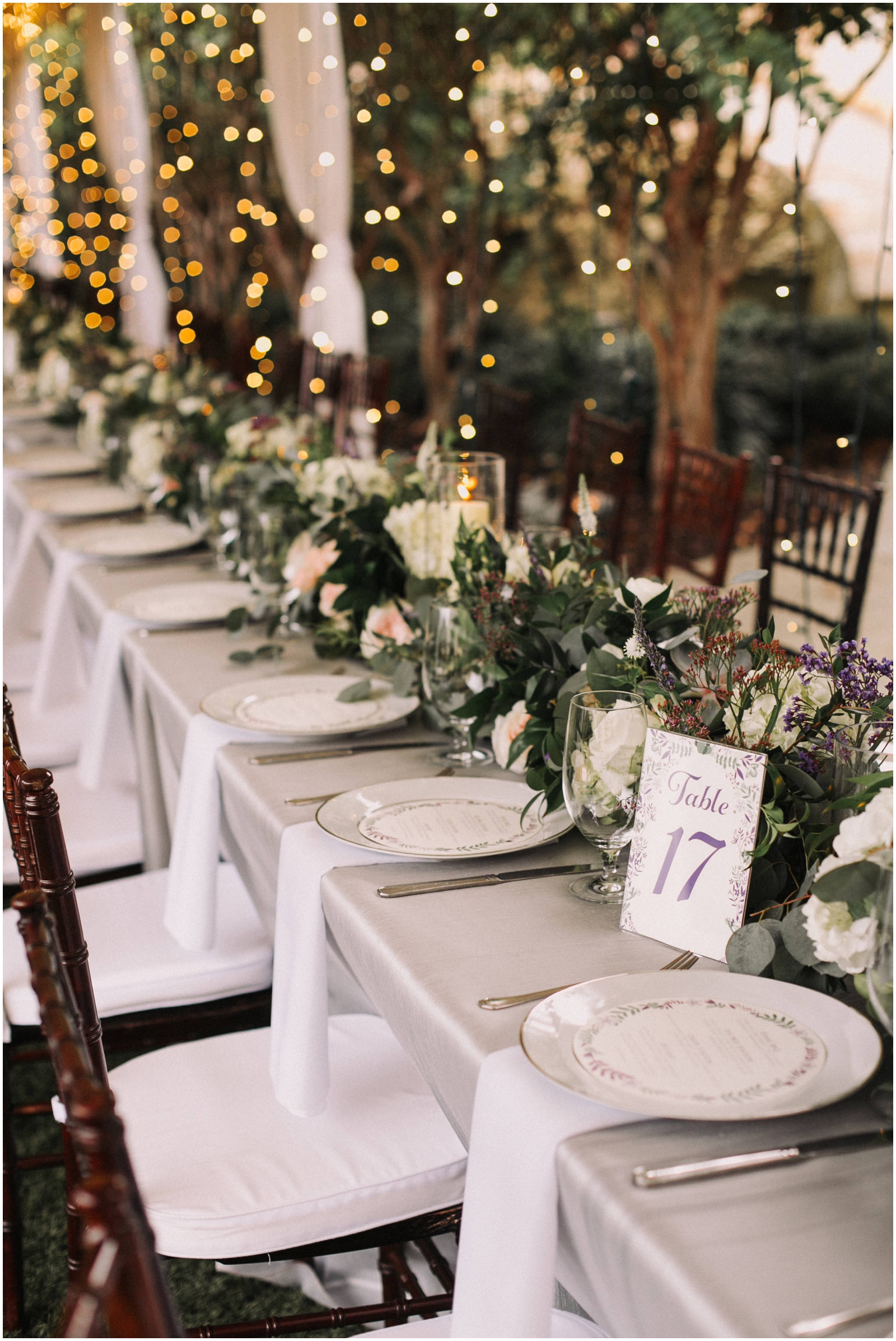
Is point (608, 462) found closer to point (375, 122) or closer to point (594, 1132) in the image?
point (594, 1132)

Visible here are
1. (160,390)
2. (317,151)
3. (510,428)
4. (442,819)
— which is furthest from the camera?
(317,151)

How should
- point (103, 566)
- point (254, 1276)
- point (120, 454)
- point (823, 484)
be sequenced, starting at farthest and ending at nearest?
point (120, 454) < point (103, 566) < point (823, 484) < point (254, 1276)

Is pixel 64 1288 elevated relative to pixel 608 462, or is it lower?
lower

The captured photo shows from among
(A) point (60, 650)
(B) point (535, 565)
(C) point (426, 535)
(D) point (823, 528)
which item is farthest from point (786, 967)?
(A) point (60, 650)

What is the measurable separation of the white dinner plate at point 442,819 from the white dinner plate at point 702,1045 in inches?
11.8

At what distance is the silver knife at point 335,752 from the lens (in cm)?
157

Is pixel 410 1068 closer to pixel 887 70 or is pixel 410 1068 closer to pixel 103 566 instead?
pixel 103 566

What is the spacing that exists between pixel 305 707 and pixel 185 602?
27.0 inches

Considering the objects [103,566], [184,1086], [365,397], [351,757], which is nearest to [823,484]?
[351,757]

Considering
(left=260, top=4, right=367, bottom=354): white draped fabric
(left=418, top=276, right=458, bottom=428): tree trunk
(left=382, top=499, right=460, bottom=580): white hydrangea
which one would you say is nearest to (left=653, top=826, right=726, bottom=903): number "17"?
(left=382, top=499, right=460, bottom=580): white hydrangea

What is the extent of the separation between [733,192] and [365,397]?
6.73ft

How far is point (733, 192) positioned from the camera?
18.1ft

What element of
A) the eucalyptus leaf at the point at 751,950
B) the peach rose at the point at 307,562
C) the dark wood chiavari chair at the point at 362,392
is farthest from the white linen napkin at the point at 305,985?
the dark wood chiavari chair at the point at 362,392

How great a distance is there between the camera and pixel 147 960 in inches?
66.4
